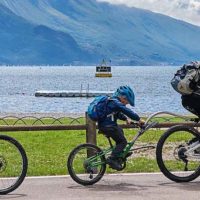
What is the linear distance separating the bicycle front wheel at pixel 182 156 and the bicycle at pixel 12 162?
1795 millimetres

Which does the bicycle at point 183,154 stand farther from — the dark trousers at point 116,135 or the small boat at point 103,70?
the small boat at point 103,70

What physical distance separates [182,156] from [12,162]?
88.8 inches

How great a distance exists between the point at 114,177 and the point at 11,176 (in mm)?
1571

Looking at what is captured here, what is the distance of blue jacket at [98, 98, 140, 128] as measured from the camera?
830 cm

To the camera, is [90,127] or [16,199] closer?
[16,199]

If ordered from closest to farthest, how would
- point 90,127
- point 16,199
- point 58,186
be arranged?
point 16,199, point 58,186, point 90,127

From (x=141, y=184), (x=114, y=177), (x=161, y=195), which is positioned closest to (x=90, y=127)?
(x=114, y=177)

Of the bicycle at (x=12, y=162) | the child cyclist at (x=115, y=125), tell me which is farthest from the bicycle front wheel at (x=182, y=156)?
the bicycle at (x=12, y=162)

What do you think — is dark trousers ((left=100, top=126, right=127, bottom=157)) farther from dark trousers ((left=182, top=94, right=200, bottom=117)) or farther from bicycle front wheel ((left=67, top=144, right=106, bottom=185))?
dark trousers ((left=182, top=94, right=200, bottom=117))

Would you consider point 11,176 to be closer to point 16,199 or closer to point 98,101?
point 16,199

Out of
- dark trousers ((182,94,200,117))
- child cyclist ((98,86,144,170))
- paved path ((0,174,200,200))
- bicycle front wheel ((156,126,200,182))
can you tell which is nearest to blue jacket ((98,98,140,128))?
child cyclist ((98,86,144,170))

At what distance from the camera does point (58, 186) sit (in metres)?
8.30

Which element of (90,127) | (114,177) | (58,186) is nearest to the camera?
(58,186)

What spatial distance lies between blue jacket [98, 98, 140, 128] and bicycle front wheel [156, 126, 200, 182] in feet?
1.68
